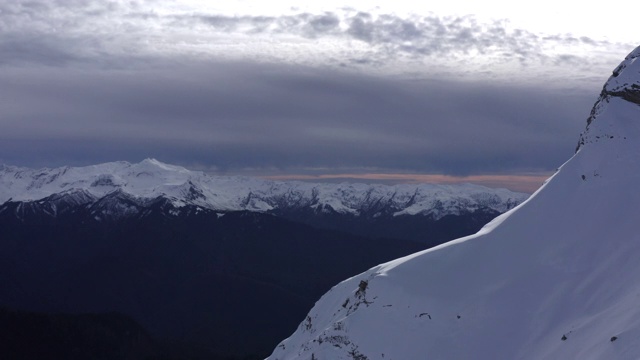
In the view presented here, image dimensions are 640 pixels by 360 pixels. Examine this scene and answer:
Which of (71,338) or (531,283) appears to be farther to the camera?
(71,338)

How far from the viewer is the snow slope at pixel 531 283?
4325 cm

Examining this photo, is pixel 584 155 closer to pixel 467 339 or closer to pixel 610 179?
pixel 610 179

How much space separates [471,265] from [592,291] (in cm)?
1182

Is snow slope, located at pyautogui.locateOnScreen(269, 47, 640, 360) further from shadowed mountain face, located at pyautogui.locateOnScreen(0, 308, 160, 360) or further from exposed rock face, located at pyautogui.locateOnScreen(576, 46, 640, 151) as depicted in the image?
shadowed mountain face, located at pyautogui.locateOnScreen(0, 308, 160, 360)

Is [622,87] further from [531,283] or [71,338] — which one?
[71,338]

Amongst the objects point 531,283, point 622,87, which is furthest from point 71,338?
point 622,87

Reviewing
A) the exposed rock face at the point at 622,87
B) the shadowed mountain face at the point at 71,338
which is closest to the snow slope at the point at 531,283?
the exposed rock face at the point at 622,87

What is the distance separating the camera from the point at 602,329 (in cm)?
3712

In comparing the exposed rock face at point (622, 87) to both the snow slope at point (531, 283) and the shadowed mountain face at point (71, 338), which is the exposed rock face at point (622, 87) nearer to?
the snow slope at point (531, 283)

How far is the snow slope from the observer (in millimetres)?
43250

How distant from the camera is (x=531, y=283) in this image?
161 feet

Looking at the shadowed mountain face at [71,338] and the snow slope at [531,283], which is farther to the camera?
the shadowed mountain face at [71,338]

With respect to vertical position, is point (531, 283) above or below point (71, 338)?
above

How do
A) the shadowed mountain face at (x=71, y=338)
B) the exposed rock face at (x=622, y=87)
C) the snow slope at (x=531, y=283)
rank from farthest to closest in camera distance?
the shadowed mountain face at (x=71, y=338)
the exposed rock face at (x=622, y=87)
the snow slope at (x=531, y=283)
